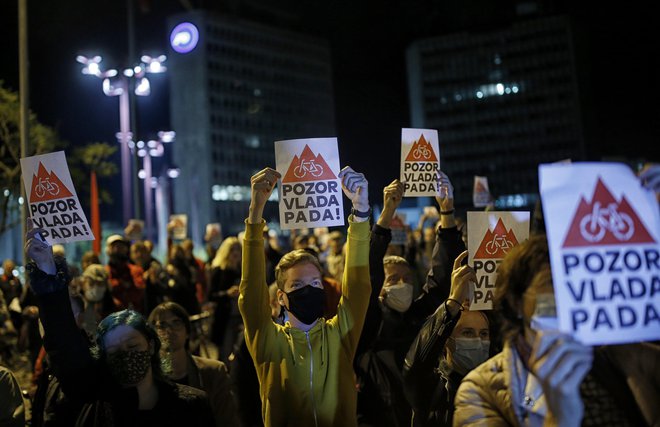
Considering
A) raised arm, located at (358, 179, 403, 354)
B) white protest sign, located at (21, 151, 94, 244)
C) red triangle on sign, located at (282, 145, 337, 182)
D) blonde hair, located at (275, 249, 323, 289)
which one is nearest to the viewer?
blonde hair, located at (275, 249, 323, 289)

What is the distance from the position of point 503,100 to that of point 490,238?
135918 millimetres

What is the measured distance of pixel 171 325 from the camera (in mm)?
5254

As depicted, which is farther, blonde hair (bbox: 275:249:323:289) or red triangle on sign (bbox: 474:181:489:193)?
red triangle on sign (bbox: 474:181:489:193)

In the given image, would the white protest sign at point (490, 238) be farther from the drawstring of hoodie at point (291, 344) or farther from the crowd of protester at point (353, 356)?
the drawstring of hoodie at point (291, 344)

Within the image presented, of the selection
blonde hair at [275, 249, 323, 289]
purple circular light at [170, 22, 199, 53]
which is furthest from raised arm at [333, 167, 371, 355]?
purple circular light at [170, 22, 199, 53]

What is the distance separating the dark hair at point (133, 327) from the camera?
12.4 feet

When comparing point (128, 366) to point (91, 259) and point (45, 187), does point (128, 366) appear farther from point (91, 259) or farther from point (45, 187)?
point (91, 259)

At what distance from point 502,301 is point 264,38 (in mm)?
142261

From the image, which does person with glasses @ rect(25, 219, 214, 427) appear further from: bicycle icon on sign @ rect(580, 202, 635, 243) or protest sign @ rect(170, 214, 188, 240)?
protest sign @ rect(170, 214, 188, 240)

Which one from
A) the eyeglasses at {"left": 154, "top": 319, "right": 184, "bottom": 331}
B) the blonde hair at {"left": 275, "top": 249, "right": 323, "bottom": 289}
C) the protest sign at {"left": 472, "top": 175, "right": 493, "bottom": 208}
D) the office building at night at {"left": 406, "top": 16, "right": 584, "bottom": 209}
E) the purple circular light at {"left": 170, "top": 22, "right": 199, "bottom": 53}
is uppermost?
the office building at night at {"left": 406, "top": 16, "right": 584, "bottom": 209}

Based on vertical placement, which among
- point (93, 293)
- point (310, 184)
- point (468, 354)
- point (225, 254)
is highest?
point (310, 184)

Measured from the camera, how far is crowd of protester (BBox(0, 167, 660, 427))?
2.49 meters

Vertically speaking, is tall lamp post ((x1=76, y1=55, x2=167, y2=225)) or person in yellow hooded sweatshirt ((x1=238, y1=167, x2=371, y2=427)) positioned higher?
tall lamp post ((x1=76, y1=55, x2=167, y2=225))

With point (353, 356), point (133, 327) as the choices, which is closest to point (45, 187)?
point (133, 327)
